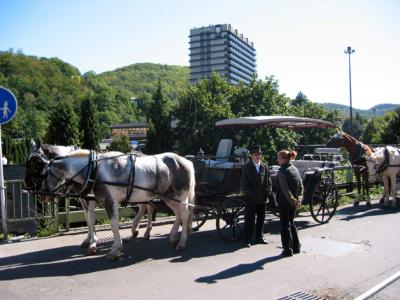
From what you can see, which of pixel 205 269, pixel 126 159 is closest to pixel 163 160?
pixel 126 159

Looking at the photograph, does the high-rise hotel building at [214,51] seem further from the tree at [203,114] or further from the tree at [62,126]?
the tree at [62,126]

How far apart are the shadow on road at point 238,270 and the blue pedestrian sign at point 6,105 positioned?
5001 millimetres

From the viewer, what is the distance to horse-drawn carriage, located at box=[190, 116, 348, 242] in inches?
333

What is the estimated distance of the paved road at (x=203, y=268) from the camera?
5484mm

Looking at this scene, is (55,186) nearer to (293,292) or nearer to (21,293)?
(21,293)

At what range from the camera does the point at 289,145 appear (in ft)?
116

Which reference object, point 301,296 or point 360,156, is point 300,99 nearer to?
point 360,156

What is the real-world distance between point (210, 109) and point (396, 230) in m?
30.9

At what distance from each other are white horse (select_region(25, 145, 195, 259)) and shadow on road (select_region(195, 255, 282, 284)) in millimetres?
1432

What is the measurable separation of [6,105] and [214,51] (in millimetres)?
134755

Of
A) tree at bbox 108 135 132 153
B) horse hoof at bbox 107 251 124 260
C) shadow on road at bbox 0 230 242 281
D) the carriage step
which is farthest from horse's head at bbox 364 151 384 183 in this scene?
tree at bbox 108 135 132 153

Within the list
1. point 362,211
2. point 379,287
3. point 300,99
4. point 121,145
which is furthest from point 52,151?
point 300,99

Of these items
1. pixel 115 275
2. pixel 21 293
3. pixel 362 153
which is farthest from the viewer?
pixel 362 153

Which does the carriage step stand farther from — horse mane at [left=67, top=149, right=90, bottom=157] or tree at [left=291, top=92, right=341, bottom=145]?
tree at [left=291, top=92, right=341, bottom=145]
